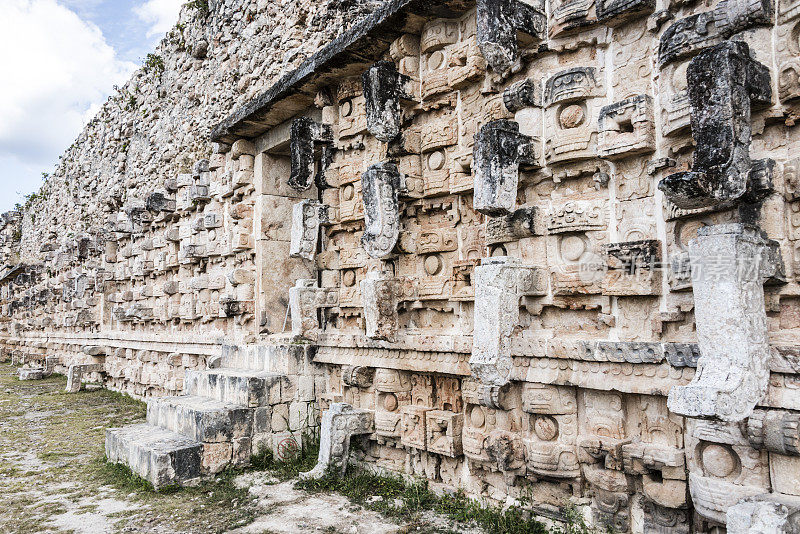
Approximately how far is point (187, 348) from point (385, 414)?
499 cm

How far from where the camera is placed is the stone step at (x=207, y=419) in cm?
568

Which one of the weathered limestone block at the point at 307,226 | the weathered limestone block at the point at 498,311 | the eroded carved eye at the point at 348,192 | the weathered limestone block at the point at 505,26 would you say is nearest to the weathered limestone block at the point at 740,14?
the weathered limestone block at the point at 505,26

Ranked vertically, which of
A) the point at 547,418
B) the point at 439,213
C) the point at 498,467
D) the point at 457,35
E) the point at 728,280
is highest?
the point at 457,35

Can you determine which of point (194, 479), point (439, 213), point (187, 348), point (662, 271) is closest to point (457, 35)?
point (439, 213)

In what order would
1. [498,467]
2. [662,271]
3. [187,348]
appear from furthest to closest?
[187,348] < [498,467] < [662,271]

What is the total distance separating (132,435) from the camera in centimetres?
611

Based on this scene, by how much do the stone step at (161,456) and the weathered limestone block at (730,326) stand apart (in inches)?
170

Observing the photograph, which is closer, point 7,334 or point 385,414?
point 385,414

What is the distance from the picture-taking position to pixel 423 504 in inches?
187

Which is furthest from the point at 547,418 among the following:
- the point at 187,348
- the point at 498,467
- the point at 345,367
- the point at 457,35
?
the point at 187,348

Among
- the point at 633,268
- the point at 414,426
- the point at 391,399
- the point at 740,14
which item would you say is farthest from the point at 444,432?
the point at 740,14

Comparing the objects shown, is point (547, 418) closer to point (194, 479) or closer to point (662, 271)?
point (662, 271)

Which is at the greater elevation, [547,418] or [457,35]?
[457,35]

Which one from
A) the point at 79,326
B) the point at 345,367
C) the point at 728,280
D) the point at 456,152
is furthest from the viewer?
the point at 79,326
